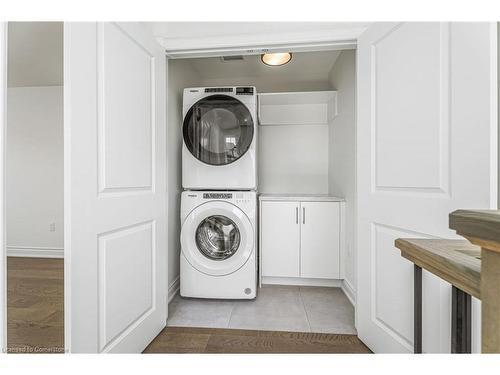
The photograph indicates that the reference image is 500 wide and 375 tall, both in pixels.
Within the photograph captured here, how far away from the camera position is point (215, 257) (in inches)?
83.6

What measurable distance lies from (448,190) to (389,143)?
39 centimetres

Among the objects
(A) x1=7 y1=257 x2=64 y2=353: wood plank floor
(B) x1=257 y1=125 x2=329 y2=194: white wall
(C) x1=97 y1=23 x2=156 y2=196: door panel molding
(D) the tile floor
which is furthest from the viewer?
(B) x1=257 y1=125 x2=329 y2=194: white wall

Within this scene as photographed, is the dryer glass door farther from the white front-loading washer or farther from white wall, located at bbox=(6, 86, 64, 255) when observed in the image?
white wall, located at bbox=(6, 86, 64, 255)

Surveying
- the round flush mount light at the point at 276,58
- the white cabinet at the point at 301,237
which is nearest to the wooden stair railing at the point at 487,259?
the white cabinet at the point at 301,237

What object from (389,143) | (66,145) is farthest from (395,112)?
(66,145)

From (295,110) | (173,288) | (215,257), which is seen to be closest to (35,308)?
(173,288)

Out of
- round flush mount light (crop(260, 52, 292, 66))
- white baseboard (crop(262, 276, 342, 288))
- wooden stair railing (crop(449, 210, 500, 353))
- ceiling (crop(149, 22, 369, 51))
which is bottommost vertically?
white baseboard (crop(262, 276, 342, 288))

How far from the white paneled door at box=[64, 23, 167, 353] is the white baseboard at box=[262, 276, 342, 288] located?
3.64ft

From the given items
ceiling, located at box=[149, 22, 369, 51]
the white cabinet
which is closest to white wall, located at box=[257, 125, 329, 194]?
the white cabinet

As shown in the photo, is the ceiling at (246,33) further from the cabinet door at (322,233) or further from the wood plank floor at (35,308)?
the wood plank floor at (35,308)

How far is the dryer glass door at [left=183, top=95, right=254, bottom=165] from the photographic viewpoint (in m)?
2.09

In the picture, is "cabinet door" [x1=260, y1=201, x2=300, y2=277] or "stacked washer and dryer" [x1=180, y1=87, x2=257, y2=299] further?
"cabinet door" [x1=260, y1=201, x2=300, y2=277]
